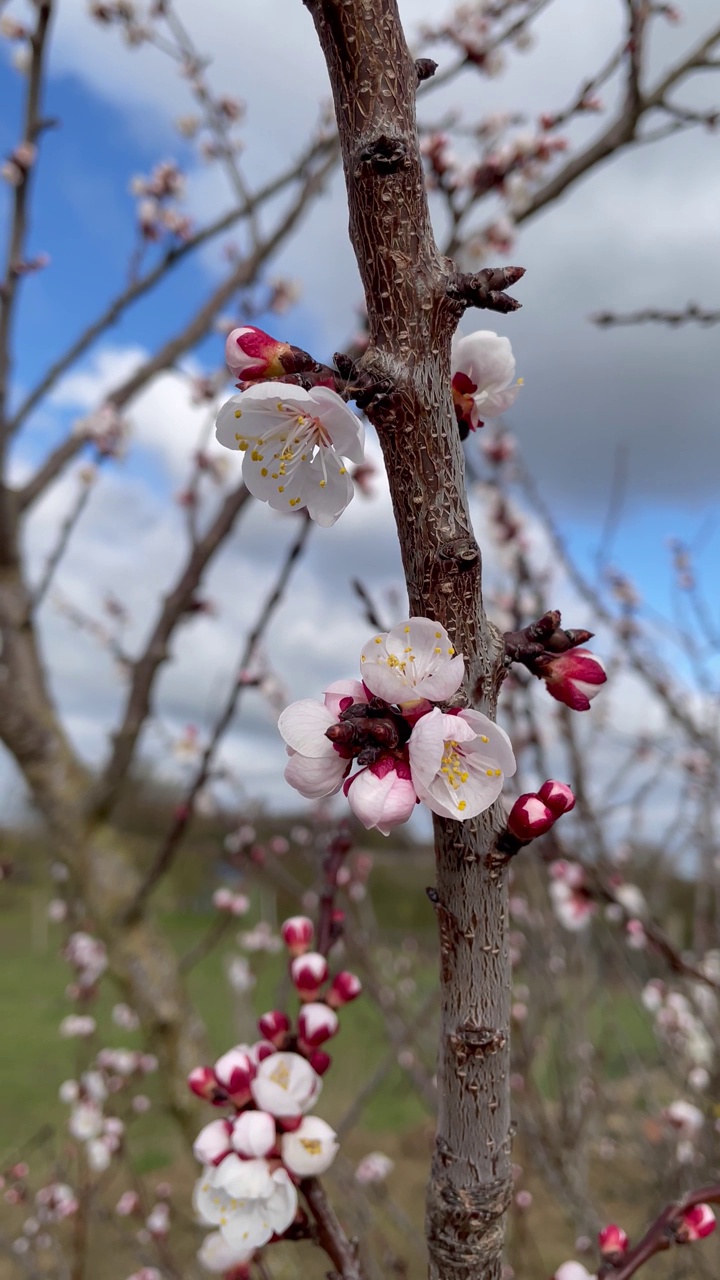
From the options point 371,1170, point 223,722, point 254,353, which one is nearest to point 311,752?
point 254,353

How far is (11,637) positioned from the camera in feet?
8.89

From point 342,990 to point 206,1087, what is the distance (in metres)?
0.17

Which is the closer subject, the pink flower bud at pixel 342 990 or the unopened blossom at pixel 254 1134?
the unopened blossom at pixel 254 1134

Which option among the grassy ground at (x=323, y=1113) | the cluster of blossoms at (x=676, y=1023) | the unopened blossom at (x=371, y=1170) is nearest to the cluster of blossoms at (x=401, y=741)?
the grassy ground at (x=323, y=1113)

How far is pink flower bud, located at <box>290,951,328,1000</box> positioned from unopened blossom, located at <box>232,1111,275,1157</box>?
0.12 m

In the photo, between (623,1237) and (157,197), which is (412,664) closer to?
(623,1237)

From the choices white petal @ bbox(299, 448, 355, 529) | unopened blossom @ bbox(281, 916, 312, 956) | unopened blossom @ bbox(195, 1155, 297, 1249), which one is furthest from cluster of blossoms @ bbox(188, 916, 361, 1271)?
white petal @ bbox(299, 448, 355, 529)

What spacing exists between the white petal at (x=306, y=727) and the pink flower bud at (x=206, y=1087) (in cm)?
45

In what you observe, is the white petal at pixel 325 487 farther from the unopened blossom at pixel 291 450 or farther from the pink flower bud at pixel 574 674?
the pink flower bud at pixel 574 674

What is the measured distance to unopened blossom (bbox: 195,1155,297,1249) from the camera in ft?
2.23

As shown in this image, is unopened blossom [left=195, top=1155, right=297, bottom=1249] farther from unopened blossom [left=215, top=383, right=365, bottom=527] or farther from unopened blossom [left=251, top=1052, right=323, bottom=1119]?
unopened blossom [left=215, top=383, right=365, bottom=527]

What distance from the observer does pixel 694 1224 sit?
744mm

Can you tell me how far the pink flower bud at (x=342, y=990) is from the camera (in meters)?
0.84

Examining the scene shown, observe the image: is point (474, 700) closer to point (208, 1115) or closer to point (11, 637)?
point (208, 1115)
